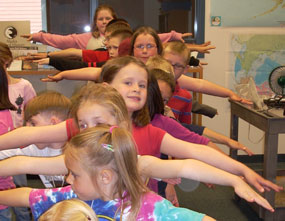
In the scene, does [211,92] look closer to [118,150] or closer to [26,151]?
[26,151]

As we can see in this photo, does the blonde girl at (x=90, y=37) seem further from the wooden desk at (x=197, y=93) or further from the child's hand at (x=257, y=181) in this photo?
the child's hand at (x=257, y=181)

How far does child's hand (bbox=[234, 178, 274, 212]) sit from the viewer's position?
1.24 meters

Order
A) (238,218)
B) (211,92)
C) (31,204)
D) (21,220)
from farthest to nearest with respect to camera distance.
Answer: (238,218) < (211,92) < (21,220) < (31,204)

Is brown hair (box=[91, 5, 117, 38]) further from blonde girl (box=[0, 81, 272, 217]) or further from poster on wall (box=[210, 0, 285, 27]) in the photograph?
blonde girl (box=[0, 81, 272, 217])

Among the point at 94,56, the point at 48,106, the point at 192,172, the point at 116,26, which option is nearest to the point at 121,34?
the point at 116,26

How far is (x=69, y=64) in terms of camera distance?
292 cm

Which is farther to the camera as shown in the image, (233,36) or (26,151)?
(233,36)

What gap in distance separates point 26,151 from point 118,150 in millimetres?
834

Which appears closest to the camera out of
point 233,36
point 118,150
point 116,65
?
point 118,150

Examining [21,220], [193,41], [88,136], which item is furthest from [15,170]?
[193,41]

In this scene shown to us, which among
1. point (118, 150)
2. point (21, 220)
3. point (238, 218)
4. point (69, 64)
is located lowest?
point (238, 218)

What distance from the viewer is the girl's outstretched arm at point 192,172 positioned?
51.3 inches

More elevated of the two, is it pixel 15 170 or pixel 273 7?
pixel 273 7

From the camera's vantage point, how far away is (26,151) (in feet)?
6.07
